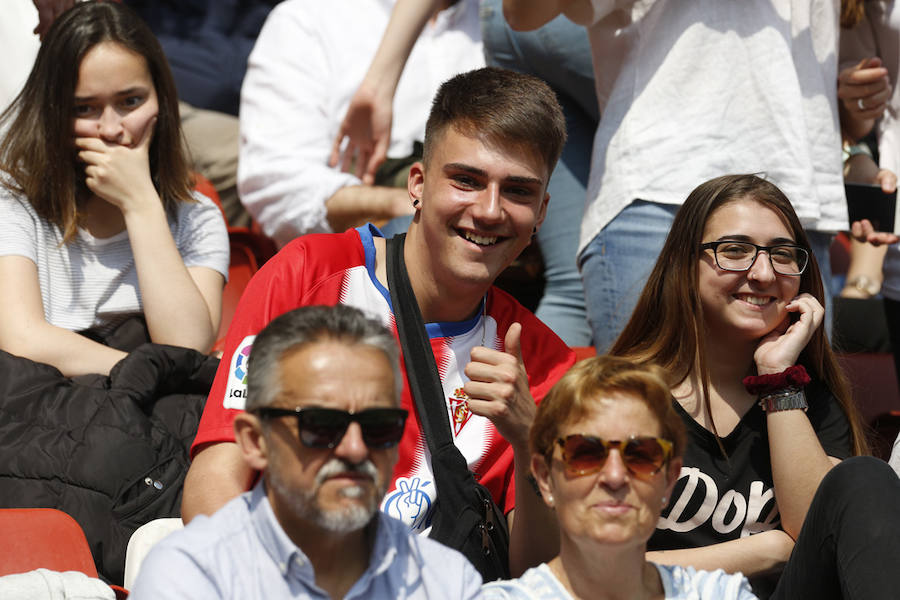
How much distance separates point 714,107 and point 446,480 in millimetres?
1276

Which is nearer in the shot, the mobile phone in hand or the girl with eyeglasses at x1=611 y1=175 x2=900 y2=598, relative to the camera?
the girl with eyeglasses at x1=611 y1=175 x2=900 y2=598

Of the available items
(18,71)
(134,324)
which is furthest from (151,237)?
(18,71)

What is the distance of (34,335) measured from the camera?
123 inches

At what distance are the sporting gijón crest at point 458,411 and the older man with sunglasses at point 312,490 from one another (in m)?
0.68

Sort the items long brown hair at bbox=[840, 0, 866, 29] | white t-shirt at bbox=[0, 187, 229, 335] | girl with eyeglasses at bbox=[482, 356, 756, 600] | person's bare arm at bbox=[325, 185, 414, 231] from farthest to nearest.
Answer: person's bare arm at bbox=[325, 185, 414, 231] < long brown hair at bbox=[840, 0, 866, 29] < white t-shirt at bbox=[0, 187, 229, 335] < girl with eyeglasses at bbox=[482, 356, 756, 600]

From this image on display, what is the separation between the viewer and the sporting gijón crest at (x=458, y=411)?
2.62 meters

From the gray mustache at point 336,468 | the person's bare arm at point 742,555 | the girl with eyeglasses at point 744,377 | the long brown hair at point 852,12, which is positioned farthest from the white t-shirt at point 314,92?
the gray mustache at point 336,468

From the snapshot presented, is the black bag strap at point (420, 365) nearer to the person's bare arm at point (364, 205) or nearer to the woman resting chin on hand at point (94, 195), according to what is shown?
the woman resting chin on hand at point (94, 195)

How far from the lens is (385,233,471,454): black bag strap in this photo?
2.45 meters

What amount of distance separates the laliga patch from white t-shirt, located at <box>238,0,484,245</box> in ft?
6.49

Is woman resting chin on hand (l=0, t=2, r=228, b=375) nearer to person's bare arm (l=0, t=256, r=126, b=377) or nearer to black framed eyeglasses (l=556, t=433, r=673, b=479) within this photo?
person's bare arm (l=0, t=256, r=126, b=377)

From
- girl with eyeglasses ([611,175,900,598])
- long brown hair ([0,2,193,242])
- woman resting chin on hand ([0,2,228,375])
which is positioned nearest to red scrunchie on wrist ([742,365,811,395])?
girl with eyeglasses ([611,175,900,598])

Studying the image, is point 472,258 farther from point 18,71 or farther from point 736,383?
point 18,71

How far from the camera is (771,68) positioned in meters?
3.02
